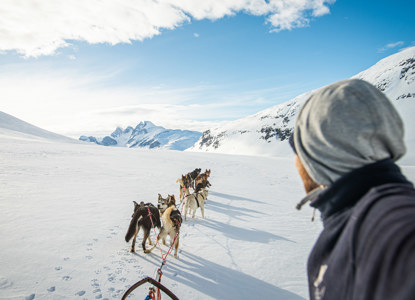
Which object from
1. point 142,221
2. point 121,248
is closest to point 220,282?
point 142,221

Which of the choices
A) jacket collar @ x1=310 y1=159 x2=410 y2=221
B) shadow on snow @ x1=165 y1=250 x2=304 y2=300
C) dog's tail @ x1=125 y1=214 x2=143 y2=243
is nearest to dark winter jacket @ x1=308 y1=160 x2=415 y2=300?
jacket collar @ x1=310 y1=159 x2=410 y2=221

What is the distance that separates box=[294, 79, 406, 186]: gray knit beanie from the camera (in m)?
0.80

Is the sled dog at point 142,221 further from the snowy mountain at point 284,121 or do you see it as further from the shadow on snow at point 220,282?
the snowy mountain at point 284,121

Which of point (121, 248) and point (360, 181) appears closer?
point (360, 181)

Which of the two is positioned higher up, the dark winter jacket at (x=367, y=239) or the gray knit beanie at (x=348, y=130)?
the gray knit beanie at (x=348, y=130)

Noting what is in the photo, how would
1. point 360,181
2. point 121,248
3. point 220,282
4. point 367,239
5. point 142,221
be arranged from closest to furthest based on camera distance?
point 367,239 < point 360,181 < point 220,282 < point 142,221 < point 121,248

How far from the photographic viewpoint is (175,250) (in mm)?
4473

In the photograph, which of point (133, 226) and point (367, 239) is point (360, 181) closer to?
point (367, 239)

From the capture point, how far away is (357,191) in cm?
79

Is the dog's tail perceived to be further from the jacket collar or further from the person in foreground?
the jacket collar

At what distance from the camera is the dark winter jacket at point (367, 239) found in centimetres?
49

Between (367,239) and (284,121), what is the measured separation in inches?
4639

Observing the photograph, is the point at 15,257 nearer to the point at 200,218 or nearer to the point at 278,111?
the point at 200,218

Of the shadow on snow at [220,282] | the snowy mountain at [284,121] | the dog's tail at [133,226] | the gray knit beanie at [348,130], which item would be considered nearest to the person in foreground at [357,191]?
the gray knit beanie at [348,130]
